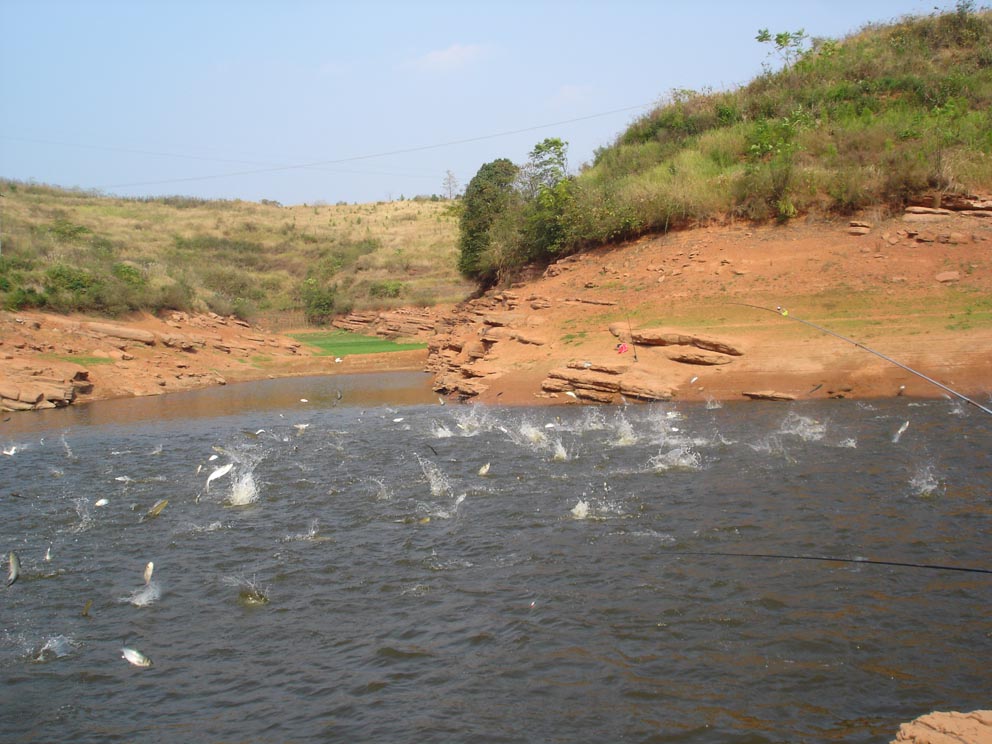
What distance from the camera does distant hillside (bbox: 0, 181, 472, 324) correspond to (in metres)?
31.6

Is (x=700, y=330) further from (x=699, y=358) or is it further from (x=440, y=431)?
(x=440, y=431)

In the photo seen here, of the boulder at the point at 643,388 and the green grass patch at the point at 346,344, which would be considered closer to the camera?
the boulder at the point at 643,388

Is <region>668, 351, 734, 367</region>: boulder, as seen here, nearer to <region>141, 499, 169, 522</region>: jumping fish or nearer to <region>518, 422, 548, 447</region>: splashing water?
<region>518, 422, 548, 447</region>: splashing water

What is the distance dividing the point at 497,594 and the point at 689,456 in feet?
18.1

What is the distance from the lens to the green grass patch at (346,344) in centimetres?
3488

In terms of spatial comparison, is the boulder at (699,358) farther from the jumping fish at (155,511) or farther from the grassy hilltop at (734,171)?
the jumping fish at (155,511)

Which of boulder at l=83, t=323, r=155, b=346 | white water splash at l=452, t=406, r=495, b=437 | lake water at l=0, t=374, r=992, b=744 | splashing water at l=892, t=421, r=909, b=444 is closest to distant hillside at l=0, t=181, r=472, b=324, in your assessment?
boulder at l=83, t=323, r=155, b=346

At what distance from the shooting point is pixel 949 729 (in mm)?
4359

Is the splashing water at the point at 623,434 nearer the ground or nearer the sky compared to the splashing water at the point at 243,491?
nearer the ground

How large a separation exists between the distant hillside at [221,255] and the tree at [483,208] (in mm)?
8340

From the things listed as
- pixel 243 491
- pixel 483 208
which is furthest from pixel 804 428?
pixel 483 208

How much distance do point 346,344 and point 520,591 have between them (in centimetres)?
3041

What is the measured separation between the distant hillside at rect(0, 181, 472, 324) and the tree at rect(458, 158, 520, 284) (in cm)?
834

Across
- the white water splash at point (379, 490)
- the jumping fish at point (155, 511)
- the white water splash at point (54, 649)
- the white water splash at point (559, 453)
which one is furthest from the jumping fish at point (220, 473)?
the white water splash at point (559, 453)
